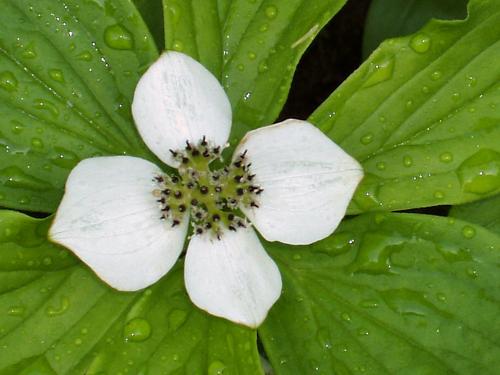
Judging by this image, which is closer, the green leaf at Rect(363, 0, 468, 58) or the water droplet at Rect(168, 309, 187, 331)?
the water droplet at Rect(168, 309, 187, 331)

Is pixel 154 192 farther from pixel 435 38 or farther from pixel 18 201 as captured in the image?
pixel 435 38

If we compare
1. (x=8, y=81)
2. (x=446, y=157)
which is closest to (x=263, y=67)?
(x=446, y=157)

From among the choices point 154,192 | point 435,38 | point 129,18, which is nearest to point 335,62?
point 435,38

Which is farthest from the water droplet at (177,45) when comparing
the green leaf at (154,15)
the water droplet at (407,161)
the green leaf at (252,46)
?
the water droplet at (407,161)

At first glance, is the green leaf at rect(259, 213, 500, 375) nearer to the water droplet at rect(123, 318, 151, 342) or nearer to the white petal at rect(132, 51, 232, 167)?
the water droplet at rect(123, 318, 151, 342)

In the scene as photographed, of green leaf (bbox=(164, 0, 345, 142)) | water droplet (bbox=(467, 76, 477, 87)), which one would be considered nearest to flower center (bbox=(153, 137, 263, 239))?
green leaf (bbox=(164, 0, 345, 142))
